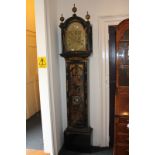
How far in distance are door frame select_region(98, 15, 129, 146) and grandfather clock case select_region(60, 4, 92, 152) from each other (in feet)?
0.69

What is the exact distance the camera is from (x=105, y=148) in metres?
2.67

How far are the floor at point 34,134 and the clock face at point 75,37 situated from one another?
1622 millimetres

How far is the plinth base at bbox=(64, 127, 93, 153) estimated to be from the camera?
2.50m

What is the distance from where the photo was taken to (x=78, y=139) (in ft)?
8.29

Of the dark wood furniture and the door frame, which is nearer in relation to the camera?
the dark wood furniture

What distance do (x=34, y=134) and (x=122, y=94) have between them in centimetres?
194

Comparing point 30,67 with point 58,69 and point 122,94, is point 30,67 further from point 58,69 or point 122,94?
point 122,94

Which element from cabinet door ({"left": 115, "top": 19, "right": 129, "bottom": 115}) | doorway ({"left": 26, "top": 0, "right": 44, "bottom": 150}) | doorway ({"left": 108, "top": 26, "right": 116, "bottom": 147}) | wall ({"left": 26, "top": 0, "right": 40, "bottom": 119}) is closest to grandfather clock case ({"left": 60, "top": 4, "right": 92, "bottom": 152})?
doorway ({"left": 108, "top": 26, "right": 116, "bottom": 147})

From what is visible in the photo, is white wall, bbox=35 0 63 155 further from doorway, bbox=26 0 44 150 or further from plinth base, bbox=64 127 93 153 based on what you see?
doorway, bbox=26 0 44 150

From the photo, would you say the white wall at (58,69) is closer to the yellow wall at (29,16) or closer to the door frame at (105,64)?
the door frame at (105,64)

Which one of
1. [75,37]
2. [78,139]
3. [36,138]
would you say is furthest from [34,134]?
[75,37]
